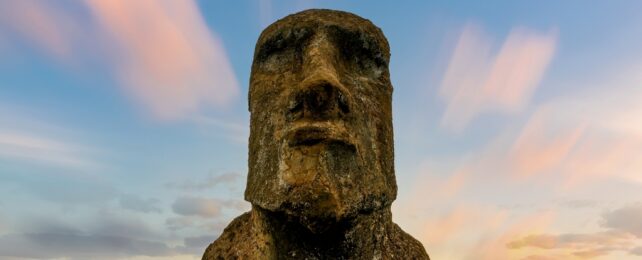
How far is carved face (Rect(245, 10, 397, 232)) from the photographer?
16.4 feet

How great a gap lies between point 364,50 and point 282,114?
1.33m

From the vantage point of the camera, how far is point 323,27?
6.13 metres

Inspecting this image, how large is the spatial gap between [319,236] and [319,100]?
1.19 metres

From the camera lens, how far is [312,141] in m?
5.09

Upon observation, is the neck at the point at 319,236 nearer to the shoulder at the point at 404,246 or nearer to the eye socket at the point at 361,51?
the shoulder at the point at 404,246

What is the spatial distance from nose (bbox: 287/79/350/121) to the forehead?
3.57 feet

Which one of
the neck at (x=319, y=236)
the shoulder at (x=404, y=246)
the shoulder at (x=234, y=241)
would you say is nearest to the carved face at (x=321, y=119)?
the neck at (x=319, y=236)

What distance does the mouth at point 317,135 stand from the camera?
16.6 feet

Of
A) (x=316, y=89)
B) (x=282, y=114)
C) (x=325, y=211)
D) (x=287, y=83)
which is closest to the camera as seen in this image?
(x=325, y=211)

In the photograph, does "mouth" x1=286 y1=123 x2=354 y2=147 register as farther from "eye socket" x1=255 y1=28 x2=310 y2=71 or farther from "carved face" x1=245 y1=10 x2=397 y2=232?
"eye socket" x1=255 y1=28 x2=310 y2=71

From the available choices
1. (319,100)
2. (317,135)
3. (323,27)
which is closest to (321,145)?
(317,135)

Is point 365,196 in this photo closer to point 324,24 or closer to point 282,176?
point 282,176

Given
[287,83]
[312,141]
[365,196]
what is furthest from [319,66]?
[365,196]

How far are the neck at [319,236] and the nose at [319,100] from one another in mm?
908
